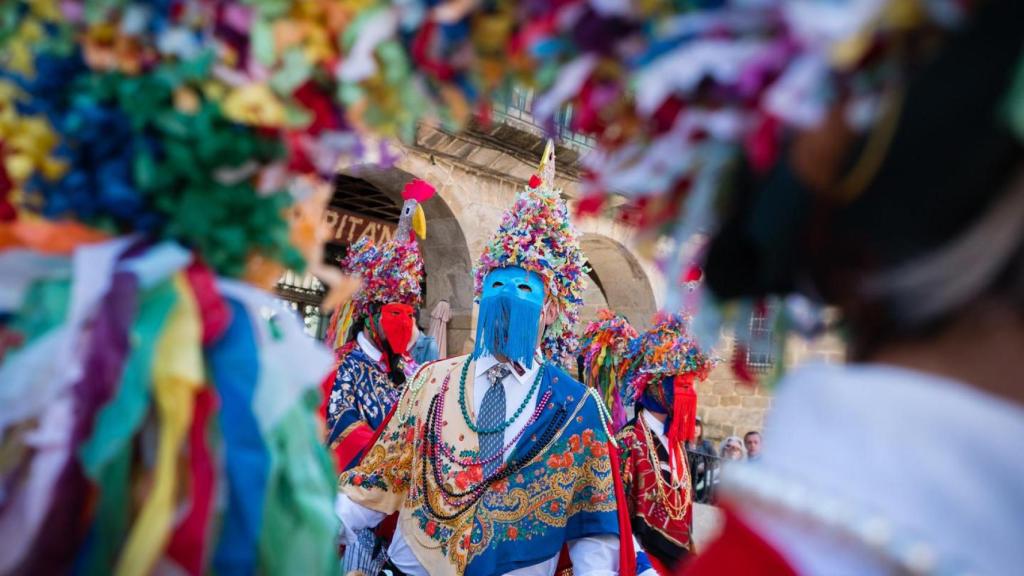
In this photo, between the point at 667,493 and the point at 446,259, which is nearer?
the point at 667,493

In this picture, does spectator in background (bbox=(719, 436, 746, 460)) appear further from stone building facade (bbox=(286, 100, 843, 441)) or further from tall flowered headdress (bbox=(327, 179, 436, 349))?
tall flowered headdress (bbox=(327, 179, 436, 349))

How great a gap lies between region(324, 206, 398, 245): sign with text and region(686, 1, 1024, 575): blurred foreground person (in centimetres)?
916

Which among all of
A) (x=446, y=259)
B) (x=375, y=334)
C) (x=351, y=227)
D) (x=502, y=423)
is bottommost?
(x=502, y=423)

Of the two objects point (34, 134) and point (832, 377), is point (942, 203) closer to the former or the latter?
point (832, 377)

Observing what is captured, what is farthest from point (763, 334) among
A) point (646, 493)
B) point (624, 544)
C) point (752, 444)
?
point (752, 444)

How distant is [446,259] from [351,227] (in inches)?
74.0

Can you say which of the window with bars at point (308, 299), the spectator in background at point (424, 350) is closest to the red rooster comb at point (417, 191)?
the spectator in background at point (424, 350)

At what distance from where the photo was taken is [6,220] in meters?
1.37

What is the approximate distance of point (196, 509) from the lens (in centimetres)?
121

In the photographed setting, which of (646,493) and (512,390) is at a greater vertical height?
(512,390)

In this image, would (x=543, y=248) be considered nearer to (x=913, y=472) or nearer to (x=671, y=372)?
(x=671, y=372)

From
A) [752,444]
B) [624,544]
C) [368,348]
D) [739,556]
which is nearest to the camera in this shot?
[739,556]

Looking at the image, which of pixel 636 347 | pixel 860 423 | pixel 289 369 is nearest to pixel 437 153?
pixel 636 347

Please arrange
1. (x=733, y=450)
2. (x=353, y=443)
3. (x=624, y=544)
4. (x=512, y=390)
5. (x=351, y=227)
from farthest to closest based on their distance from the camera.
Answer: (x=733, y=450), (x=351, y=227), (x=353, y=443), (x=512, y=390), (x=624, y=544)
